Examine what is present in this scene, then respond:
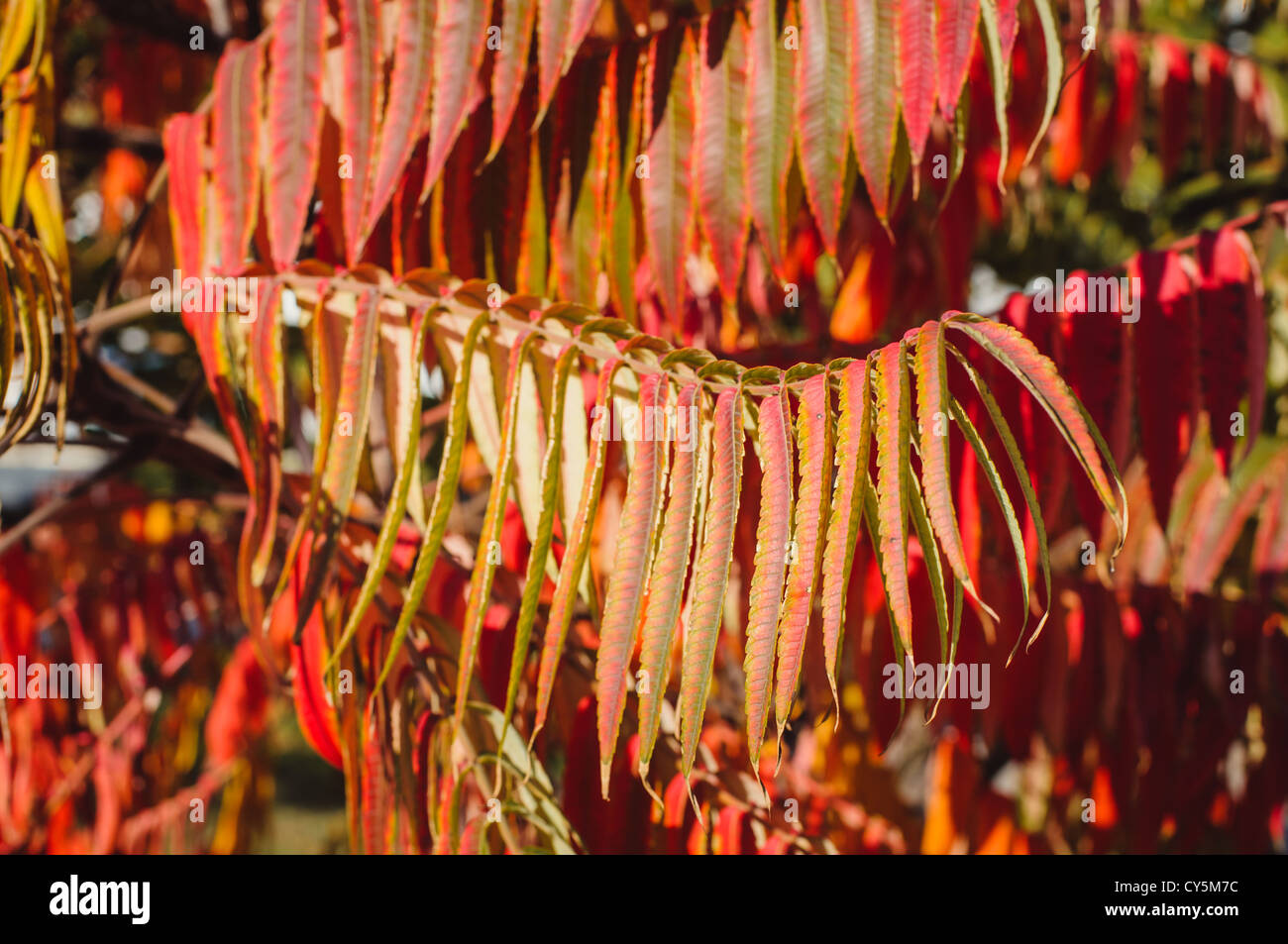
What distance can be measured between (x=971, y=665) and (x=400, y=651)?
0.79 m

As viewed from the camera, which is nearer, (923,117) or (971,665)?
(923,117)

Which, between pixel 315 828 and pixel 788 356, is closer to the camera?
pixel 788 356

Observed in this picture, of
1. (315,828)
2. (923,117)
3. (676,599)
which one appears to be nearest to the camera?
(676,599)

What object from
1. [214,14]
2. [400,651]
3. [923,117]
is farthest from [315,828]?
[923,117]

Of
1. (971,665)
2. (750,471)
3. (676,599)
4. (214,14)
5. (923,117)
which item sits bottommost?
(971,665)

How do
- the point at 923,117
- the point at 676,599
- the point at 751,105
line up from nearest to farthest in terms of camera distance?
A: the point at 676,599 < the point at 923,117 < the point at 751,105

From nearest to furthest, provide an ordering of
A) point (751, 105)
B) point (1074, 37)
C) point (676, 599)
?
point (676, 599) → point (751, 105) → point (1074, 37)

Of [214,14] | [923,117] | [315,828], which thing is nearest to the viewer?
[923,117]

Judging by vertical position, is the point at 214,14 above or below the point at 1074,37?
above
